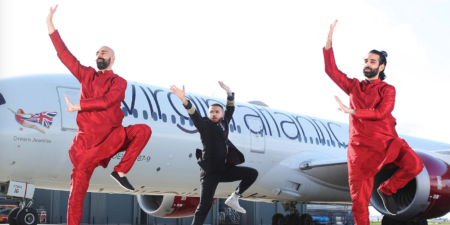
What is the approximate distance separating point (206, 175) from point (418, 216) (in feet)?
10.2

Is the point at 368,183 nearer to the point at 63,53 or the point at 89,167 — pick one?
the point at 89,167

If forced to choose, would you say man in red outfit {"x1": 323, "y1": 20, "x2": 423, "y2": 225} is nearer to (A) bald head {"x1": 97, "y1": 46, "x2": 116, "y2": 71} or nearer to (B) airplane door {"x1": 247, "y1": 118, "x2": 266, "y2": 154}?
(A) bald head {"x1": 97, "y1": 46, "x2": 116, "y2": 71}

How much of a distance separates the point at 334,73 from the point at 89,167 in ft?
6.80

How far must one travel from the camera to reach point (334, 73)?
3.55 metres

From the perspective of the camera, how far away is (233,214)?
79.7 feet

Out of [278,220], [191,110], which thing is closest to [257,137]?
[278,220]

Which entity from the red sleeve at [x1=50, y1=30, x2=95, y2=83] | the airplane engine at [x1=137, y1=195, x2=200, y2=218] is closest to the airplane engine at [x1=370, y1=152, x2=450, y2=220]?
the red sleeve at [x1=50, y1=30, x2=95, y2=83]

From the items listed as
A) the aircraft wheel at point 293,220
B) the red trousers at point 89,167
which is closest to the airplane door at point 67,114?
the red trousers at point 89,167

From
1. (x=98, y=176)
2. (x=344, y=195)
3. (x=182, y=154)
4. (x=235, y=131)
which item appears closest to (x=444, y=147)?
(x=344, y=195)

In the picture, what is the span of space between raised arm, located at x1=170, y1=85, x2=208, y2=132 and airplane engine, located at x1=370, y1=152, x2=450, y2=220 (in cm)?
279

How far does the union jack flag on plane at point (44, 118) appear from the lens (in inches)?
224

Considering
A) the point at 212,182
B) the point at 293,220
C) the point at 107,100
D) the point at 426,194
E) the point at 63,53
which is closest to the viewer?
the point at 107,100

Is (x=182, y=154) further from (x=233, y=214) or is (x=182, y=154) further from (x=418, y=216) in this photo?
(x=233, y=214)

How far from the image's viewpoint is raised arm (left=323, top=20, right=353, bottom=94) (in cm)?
351
